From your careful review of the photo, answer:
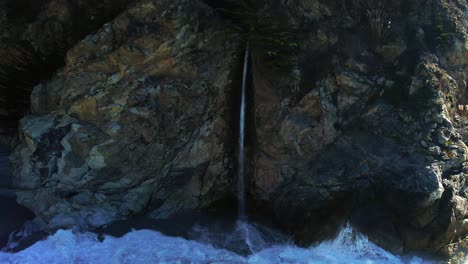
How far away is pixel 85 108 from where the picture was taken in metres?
10.1

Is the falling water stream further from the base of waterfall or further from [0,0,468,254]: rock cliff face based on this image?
[0,0,468,254]: rock cliff face

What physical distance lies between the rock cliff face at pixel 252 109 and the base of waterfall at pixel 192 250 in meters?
0.42

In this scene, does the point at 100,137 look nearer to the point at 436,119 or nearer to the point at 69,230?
the point at 69,230

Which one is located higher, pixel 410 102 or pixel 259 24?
pixel 259 24

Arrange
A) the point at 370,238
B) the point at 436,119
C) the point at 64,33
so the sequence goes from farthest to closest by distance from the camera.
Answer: the point at 64,33
the point at 436,119
the point at 370,238

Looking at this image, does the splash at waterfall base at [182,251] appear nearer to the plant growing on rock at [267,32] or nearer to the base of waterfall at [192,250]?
the base of waterfall at [192,250]

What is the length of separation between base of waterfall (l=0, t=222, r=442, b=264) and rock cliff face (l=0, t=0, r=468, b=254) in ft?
1.38

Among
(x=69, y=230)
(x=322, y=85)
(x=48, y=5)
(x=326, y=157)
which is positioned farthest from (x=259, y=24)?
(x=69, y=230)

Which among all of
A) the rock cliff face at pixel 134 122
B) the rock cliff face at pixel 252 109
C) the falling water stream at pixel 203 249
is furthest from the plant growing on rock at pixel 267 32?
the falling water stream at pixel 203 249

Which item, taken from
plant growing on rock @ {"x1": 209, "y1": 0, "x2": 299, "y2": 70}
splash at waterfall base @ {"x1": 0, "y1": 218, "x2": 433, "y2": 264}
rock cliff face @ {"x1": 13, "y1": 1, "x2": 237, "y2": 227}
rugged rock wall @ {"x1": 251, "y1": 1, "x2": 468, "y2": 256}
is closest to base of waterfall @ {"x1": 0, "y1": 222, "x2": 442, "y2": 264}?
splash at waterfall base @ {"x1": 0, "y1": 218, "x2": 433, "y2": 264}

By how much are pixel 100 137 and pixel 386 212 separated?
6.34 metres

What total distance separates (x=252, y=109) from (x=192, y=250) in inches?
136

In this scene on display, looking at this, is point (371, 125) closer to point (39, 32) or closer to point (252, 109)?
point (252, 109)

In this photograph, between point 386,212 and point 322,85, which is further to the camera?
point 322,85
